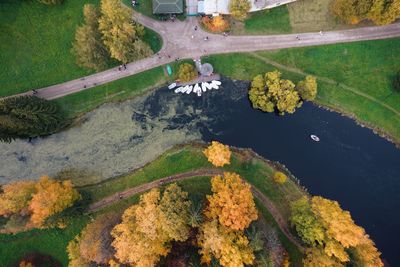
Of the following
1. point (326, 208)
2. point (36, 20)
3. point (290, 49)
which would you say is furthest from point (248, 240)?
point (36, 20)

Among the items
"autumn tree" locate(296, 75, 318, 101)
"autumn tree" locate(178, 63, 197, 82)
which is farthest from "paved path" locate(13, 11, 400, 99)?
"autumn tree" locate(296, 75, 318, 101)

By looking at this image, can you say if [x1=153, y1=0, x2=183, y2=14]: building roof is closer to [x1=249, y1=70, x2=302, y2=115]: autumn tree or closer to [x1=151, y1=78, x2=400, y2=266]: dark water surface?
[x1=151, y1=78, x2=400, y2=266]: dark water surface

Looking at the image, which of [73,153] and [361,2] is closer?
[361,2]

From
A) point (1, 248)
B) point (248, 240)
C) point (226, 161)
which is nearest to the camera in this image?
point (248, 240)

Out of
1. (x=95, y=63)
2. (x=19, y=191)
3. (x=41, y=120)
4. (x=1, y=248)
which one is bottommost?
(x=1, y=248)

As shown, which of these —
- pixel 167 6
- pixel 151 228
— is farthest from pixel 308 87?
pixel 151 228

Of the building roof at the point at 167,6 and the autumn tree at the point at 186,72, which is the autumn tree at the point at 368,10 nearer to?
the autumn tree at the point at 186,72

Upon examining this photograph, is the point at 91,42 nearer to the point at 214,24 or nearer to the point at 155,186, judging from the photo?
the point at 214,24

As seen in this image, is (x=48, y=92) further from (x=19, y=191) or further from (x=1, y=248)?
(x=1, y=248)
